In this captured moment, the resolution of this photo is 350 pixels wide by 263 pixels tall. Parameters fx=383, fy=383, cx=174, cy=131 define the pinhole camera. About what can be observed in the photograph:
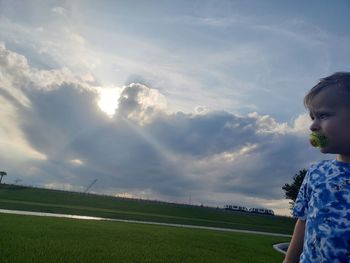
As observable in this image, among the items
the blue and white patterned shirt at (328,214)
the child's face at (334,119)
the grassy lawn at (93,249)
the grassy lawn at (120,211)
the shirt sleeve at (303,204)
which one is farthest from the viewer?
the grassy lawn at (120,211)

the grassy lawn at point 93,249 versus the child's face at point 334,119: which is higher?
the child's face at point 334,119

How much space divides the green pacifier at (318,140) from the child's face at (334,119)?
0.08ft

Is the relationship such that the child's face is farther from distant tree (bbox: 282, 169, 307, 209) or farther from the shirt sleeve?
distant tree (bbox: 282, 169, 307, 209)

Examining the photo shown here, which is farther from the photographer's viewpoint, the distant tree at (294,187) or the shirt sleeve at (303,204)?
the distant tree at (294,187)

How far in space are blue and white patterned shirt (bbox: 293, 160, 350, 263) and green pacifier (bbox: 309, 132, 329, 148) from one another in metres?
0.29

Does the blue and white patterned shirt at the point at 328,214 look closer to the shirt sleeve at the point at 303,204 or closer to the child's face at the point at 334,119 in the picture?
the shirt sleeve at the point at 303,204

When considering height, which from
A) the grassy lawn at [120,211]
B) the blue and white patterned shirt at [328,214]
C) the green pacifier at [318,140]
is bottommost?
the blue and white patterned shirt at [328,214]

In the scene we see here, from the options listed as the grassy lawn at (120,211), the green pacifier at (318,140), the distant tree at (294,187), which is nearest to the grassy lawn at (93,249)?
A: the green pacifier at (318,140)

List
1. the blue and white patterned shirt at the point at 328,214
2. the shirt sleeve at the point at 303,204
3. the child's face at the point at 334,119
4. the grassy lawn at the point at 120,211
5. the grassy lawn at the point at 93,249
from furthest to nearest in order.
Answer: the grassy lawn at the point at 120,211 → the grassy lawn at the point at 93,249 → the shirt sleeve at the point at 303,204 → the child's face at the point at 334,119 → the blue and white patterned shirt at the point at 328,214

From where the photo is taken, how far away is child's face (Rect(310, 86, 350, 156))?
2947 millimetres

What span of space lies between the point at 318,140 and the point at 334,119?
203 mm

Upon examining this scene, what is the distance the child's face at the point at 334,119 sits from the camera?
2947 mm

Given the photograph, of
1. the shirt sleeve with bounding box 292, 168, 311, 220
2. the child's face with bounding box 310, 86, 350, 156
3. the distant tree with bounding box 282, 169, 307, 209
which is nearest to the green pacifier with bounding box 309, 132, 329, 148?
the child's face with bounding box 310, 86, 350, 156

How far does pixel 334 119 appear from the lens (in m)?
2.97
